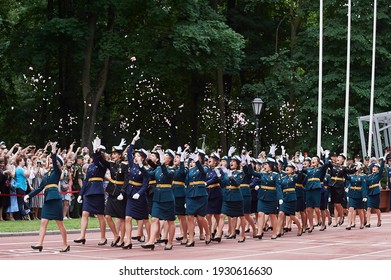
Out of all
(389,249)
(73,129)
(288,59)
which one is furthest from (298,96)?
→ (389,249)

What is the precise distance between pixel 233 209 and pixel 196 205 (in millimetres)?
1886

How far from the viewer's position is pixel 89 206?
20.1 m

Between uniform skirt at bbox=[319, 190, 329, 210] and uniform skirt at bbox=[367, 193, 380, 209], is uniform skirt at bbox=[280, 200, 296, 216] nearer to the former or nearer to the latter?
uniform skirt at bbox=[319, 190, 329, 210]

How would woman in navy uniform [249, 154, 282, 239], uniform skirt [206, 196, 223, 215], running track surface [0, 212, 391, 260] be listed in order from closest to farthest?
1. running track surface [0, 212, 391, 260]
2. uniform skirt [206, 196, 223, 215]
3. woman in navy uniform [249, 154, 282, 239]

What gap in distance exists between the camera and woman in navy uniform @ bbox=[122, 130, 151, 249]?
19516 mm

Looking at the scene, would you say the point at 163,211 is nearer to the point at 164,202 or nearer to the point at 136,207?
the point at 164,202

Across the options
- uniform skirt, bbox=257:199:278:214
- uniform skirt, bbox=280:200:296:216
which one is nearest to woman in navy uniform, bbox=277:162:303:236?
uniform skirt, bbox=280:200:296:216

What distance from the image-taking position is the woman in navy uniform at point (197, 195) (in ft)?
68.4

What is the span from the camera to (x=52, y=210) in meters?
18.4

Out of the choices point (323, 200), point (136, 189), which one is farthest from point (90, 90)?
point (136, 189)

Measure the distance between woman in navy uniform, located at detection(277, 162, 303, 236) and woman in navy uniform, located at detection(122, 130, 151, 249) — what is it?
4.90 meters

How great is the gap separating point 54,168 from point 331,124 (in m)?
29.0

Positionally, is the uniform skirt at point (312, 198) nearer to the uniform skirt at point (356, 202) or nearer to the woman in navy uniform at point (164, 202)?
the uniform skirt at point (356, 202)

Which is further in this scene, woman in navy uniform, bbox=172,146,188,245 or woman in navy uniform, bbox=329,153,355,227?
woman in navy uniform, bbox=329,153,355,227
